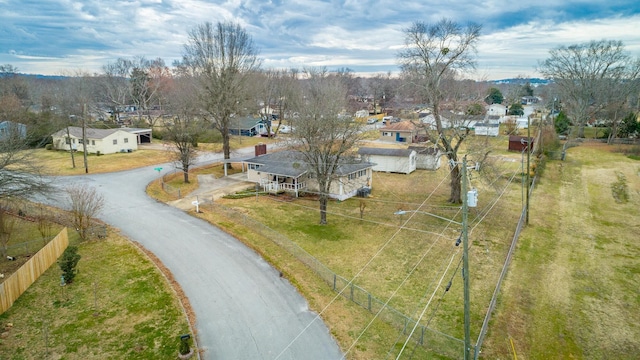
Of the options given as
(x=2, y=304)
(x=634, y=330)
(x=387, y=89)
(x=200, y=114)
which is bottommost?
(x=634, y=330)

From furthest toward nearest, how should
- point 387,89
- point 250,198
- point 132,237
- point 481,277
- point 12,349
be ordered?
point 387,89
point 250,198
point 132,237
point 481,277
point 12,349

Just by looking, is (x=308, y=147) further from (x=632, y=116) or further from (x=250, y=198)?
(x=632, y=116)

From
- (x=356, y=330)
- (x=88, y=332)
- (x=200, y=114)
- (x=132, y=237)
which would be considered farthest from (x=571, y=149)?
(x=88, y=332)

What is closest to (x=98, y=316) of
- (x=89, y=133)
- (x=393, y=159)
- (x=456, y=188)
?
(x=456, y=188)

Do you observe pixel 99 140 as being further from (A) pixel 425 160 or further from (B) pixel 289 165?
(A) pixel 425 160

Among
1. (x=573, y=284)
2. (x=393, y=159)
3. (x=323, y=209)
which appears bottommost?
(x=573, y=284)

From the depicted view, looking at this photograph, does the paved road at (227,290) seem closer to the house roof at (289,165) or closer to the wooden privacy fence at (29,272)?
the wooden privacy fence at (29,272)

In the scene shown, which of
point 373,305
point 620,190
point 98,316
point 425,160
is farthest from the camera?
point 425,160

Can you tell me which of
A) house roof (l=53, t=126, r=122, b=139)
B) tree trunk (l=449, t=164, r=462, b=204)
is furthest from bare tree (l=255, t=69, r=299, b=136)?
tree trunk (l=449, t=164, r=462, b=204)
